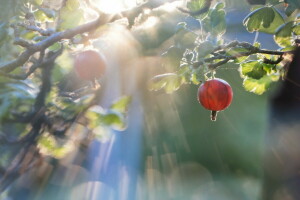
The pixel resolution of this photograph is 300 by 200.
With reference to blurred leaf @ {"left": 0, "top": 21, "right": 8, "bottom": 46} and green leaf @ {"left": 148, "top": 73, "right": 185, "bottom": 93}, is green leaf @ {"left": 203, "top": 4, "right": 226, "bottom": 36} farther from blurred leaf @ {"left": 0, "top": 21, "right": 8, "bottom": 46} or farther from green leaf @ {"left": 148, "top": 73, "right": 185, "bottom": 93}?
blurred leaf @ {"left": 0, "top": 21, "right": 8, "bottom": 46}

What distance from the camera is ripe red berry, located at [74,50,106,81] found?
1.83m

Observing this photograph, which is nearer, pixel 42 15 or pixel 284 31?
pixel 284 31

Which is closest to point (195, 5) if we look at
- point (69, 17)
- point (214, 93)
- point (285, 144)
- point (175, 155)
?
point (214, 93)

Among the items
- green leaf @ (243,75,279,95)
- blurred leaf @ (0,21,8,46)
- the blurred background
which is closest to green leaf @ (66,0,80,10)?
blurred leaf @ (0,21,8,46)

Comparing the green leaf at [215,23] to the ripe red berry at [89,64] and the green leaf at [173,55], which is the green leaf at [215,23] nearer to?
the green leaf at [173,55]

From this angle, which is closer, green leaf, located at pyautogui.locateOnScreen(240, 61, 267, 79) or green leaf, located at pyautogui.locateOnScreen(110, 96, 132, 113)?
green leaf, located at pyautogui.locateOnScreen(110, 96, 132, 113)

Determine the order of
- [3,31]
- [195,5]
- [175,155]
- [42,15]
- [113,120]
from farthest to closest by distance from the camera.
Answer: [175,155]
[42,15]
[195,5]
[113,120]
[3,31]

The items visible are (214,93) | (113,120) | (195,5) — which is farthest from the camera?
(214,93)

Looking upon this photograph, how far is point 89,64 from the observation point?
182 centimetres

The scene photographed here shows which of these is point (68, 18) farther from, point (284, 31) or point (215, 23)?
point (284, 31)

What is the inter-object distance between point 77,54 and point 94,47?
4.9 inches

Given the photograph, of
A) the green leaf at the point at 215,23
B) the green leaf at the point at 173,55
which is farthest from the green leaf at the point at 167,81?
the green leaf at the point at 215,23

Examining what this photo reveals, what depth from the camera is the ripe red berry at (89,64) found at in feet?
6.02

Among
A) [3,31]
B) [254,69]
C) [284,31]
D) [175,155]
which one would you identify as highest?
[3,31]
